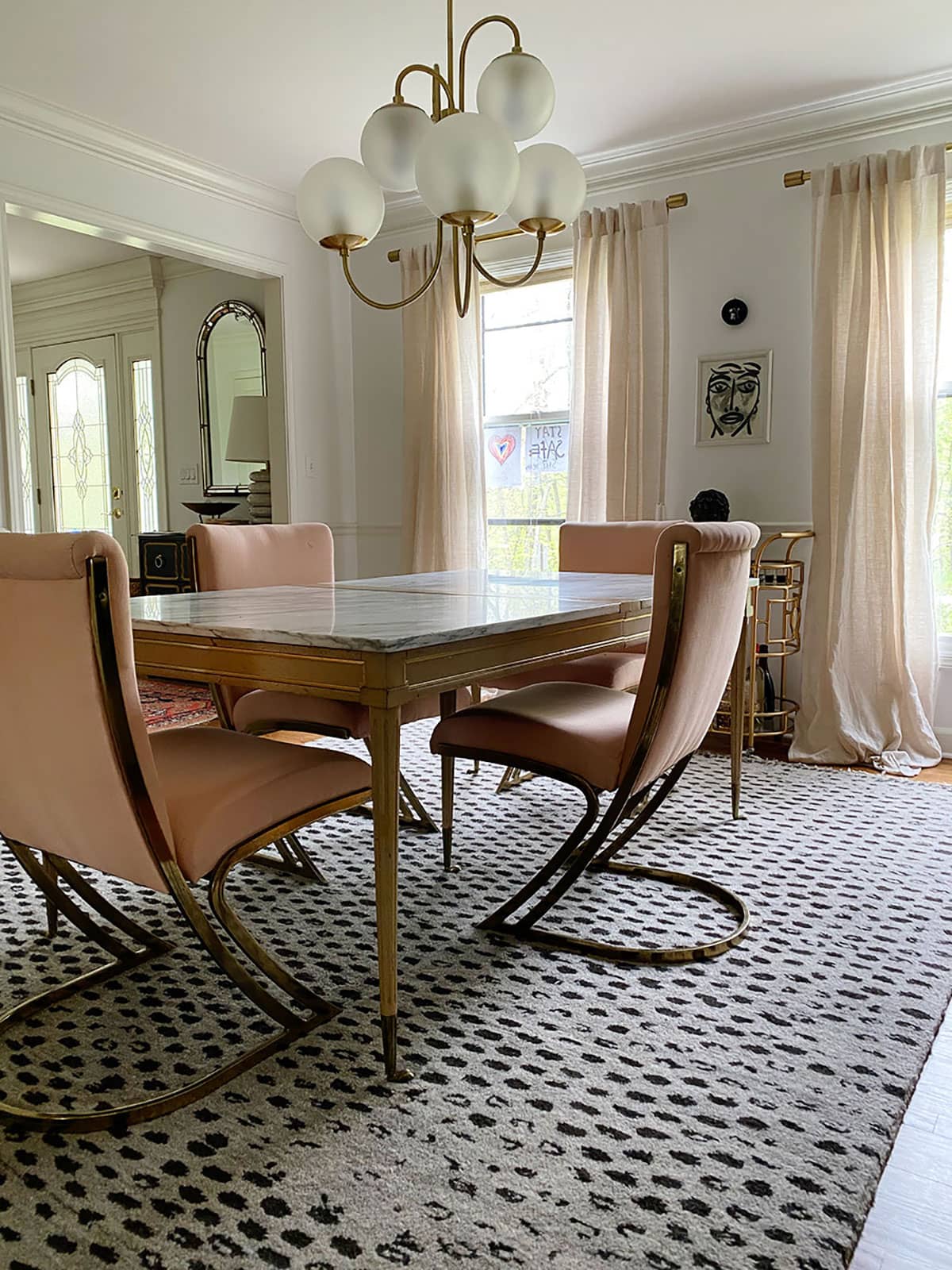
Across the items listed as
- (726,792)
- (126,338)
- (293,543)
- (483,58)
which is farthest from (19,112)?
(726,792)

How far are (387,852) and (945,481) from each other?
3238 mm

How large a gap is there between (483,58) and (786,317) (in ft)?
5.20

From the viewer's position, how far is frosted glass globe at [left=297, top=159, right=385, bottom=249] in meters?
2.41

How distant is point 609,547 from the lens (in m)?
3.34

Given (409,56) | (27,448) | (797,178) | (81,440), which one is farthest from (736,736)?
(27,448)

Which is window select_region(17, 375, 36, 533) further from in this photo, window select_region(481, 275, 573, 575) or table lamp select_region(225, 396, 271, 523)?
window select_region(481, 275, 573, 575)

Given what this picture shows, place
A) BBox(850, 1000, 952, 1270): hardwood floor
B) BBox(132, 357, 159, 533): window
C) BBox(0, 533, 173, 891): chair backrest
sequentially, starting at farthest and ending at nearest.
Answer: BBox(132, 357, 159, 533): window, BBox(0, 533, 173, 891): chair backrest, BBox(850, 1000, 952, 1270): hardwood floor

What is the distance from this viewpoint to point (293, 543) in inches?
117

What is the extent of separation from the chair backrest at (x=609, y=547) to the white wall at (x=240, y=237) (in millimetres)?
2154

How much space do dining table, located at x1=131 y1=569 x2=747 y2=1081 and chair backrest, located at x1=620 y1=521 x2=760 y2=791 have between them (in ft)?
0.66

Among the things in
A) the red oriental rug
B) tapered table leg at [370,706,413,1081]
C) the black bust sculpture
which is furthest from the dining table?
the red oriental rug

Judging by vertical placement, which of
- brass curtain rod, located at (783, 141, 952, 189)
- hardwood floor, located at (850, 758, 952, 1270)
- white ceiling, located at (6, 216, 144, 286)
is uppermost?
white ceiling, located at (6, 216, 144, 286)

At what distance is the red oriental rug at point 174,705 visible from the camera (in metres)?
4.46

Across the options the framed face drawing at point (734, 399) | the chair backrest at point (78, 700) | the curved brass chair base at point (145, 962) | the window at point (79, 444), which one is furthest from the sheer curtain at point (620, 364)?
the window at point (79, 444)
